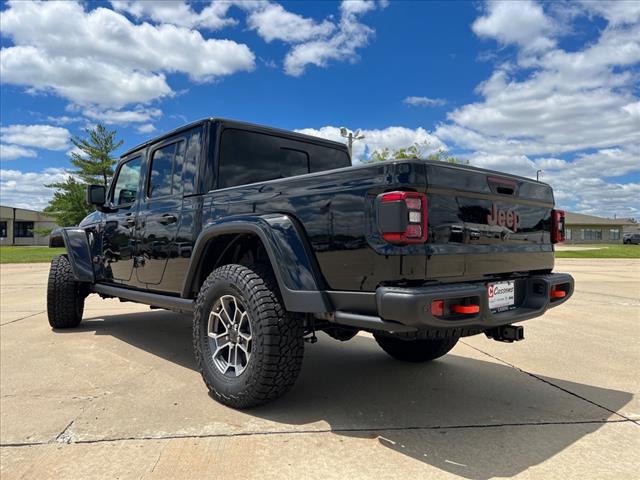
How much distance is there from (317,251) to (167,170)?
208cm

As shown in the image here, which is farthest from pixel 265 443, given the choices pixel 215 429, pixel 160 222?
pixel 160 222

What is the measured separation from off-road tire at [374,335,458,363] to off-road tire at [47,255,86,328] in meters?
3.62

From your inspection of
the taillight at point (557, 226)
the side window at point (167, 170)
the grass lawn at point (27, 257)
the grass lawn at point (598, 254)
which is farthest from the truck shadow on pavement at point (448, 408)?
the grass lawn at point (598, 254)

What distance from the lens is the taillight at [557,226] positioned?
3.56 m

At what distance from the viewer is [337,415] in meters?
3.06

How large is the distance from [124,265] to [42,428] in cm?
208

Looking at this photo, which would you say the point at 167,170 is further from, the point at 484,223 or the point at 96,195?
the point at 484,223

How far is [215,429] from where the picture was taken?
2.84 meters

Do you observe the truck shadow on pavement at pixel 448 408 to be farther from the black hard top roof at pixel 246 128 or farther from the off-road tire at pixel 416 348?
the black hard top roof at pixel 246 128

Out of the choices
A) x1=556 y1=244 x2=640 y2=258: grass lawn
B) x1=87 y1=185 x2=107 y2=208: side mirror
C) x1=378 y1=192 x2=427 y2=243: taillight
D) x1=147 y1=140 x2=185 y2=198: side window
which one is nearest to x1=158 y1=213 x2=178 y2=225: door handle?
x1=147 y1=140 x2=185 y2=198: side window

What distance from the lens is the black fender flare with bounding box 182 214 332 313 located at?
277cm

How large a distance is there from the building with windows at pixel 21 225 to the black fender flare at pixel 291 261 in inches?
2392

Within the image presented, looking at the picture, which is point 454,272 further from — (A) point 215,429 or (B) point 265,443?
(A) point 215,429

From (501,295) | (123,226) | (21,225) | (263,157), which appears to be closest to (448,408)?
(501,295)
